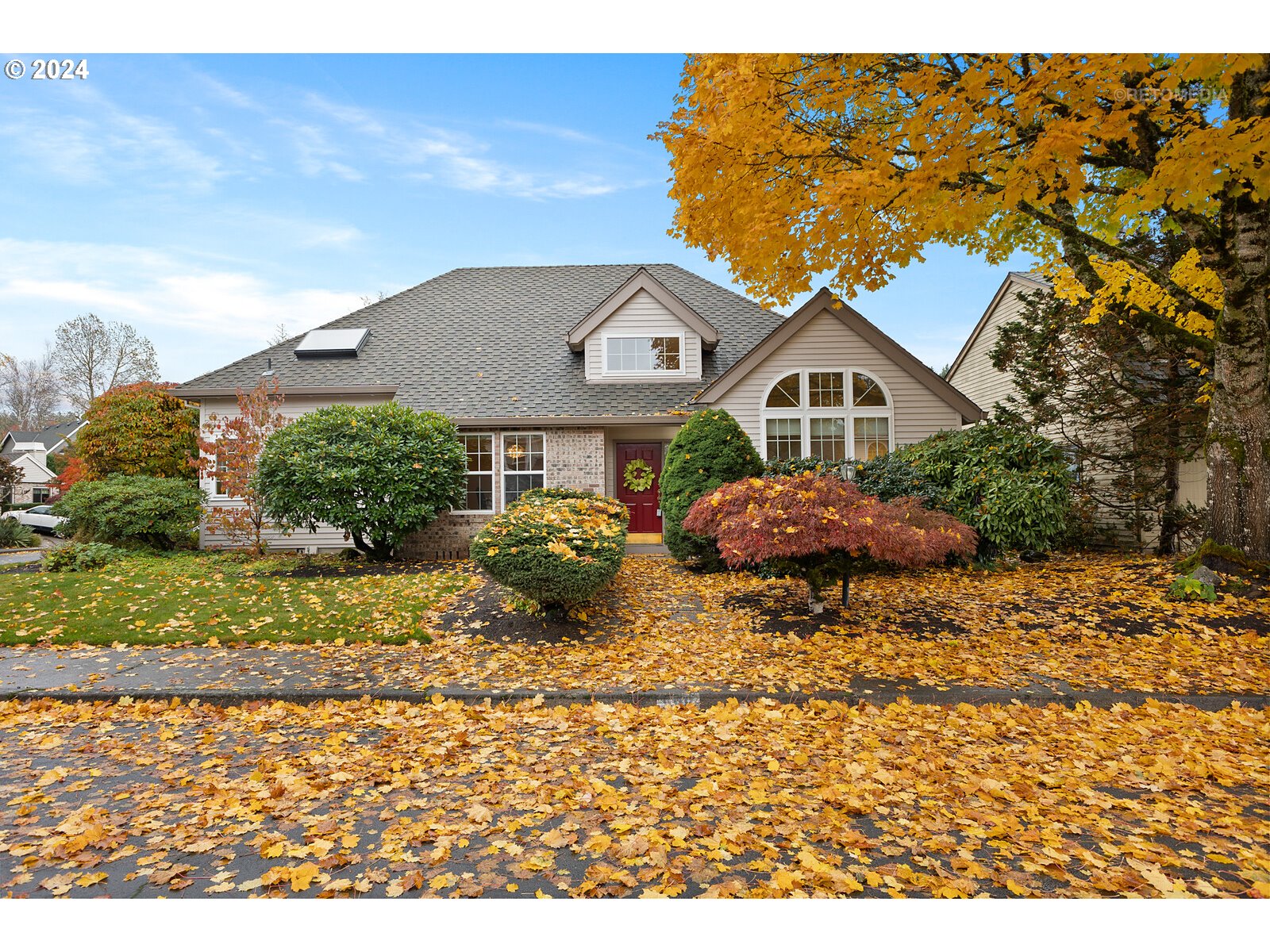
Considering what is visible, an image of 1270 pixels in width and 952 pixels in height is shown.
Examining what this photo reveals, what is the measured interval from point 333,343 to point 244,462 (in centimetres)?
443

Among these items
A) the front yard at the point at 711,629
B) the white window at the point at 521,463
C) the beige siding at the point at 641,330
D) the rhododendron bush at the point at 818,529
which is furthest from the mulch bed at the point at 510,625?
the beige siding at the point at 641,330

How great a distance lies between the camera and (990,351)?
56.5 ft

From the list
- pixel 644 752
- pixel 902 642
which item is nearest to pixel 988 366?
pixel 902 642

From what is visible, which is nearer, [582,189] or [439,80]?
[439,80]

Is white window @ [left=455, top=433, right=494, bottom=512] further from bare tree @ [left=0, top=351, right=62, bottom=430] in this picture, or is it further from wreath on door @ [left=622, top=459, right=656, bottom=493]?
bare tree @ [left=0, top=351, right=62, bottom=430]

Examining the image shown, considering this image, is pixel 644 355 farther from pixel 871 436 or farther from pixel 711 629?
pixel 711 629

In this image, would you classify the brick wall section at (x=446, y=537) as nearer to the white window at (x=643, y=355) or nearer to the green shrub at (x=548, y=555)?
the white window at (x=643, y=355)

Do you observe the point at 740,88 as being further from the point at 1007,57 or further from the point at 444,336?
the point at 444,336

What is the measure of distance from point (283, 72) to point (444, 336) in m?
12.3

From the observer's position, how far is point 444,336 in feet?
57.7

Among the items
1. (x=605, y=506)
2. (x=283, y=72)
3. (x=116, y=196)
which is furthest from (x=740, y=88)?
(x=116, y=196)

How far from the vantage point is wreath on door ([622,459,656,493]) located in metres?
15.4

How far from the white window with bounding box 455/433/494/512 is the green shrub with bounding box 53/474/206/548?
6.28 metres

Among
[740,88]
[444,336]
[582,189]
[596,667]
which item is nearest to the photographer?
[596,667]
